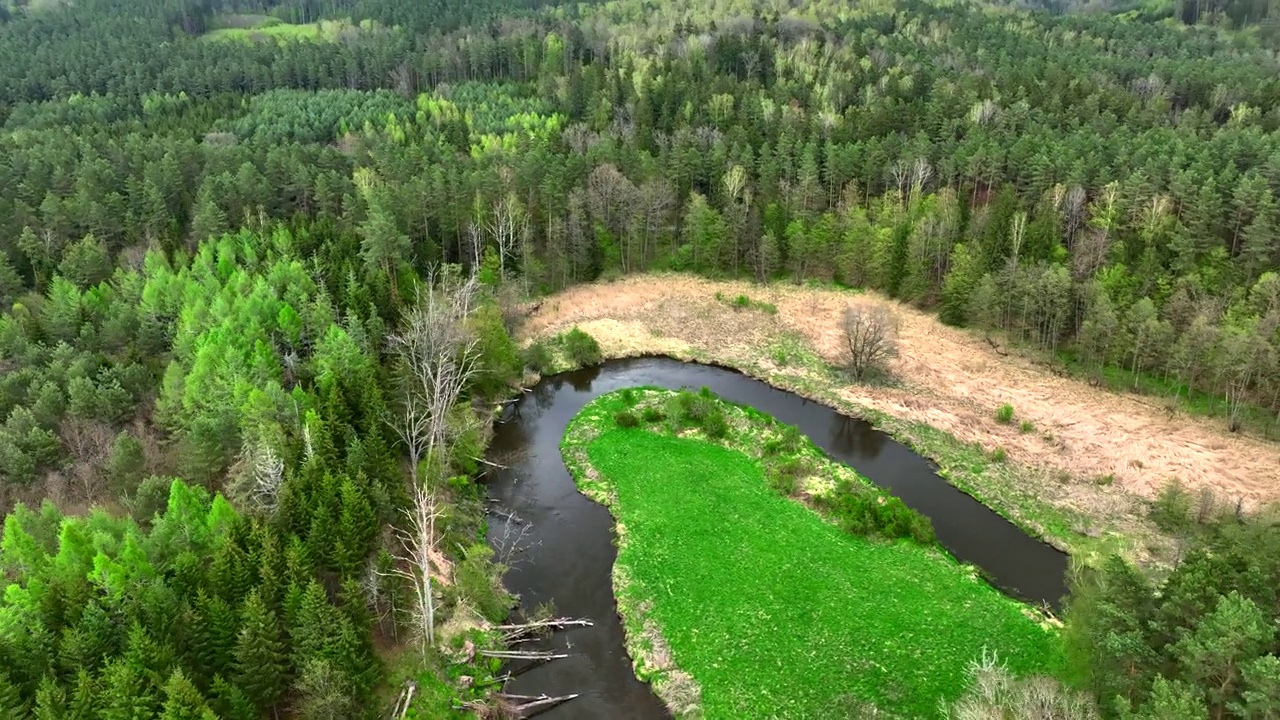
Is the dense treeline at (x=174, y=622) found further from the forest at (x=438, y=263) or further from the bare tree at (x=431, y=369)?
the bare tree at (x=431, y=369)

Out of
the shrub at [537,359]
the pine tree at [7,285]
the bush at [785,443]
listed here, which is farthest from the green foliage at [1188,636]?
the pine tree at [7,285]

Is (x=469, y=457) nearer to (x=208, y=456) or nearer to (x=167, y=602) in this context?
(x=208, y=456)

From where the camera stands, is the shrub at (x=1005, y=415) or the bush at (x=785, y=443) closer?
the bush at (x=785, y=443)

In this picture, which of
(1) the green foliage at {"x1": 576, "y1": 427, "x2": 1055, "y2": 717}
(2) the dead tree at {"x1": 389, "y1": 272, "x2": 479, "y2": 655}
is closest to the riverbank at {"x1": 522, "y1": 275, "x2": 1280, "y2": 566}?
(1) the green foliage at {"x1": 576, "y1": 427, "x2": 1055, "y2": 717}

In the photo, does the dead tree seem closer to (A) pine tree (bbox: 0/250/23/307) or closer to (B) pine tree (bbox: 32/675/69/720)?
(B) pine tree (bbox: 32/675/69/720)

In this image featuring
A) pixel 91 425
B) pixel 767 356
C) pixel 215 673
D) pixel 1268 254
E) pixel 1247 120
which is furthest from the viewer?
pixel 1247 120

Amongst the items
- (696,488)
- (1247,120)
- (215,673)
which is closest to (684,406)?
(696,488)

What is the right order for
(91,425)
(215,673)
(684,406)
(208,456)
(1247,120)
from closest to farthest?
(215,673) < (208,456) < (91,425) < (684,406) < (1247,120)

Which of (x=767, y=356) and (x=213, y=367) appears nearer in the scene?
(x=213, y=367)
